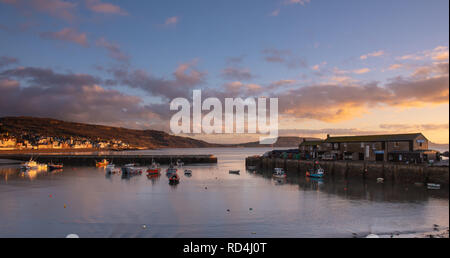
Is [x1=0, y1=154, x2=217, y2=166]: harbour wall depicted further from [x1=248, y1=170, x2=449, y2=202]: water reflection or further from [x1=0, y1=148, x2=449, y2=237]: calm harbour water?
[x1=248, y1=170, x2=449, y2=202]: water reflection

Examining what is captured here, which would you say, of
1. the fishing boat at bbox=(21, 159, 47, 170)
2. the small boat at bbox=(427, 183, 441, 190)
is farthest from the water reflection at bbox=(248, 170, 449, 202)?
the fishing boat at bbox=(21, 159, 47, 170)

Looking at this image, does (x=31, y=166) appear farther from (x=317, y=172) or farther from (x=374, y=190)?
(x=374, y=190)

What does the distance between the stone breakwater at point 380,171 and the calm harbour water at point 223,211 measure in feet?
11.6

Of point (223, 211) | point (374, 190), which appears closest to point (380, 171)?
point (374, 190)

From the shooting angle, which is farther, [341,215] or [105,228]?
[341,215]

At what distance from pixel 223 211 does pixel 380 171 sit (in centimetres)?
3681

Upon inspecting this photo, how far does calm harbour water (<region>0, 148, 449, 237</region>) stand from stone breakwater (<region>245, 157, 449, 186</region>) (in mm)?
3542

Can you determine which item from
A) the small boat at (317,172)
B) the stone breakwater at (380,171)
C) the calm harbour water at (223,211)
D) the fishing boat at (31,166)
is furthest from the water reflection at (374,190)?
the fishing boat at (31,166)

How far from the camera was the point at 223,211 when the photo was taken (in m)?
37.6

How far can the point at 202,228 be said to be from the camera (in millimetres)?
29672

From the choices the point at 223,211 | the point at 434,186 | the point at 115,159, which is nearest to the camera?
the point at 223,211
